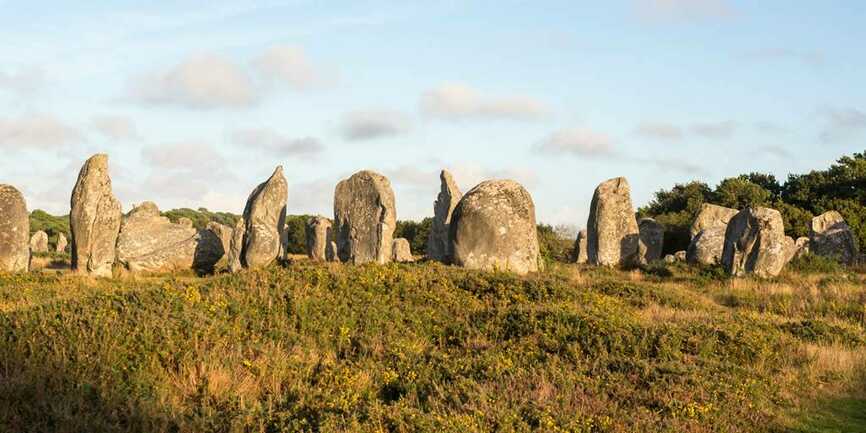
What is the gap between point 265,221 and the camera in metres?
27.8

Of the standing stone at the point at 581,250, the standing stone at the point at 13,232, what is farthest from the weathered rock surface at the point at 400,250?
the standing stone at the point at 13,232

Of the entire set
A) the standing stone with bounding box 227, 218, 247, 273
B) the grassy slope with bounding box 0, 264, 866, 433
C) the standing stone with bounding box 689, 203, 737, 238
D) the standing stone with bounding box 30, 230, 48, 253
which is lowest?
the grassy slope with bounding box 0, 264, 866, 433

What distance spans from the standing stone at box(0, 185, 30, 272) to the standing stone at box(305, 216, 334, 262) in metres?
11.3

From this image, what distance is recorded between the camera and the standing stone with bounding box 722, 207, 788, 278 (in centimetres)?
2636

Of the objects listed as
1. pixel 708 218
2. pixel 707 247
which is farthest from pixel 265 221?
pixel 708 218

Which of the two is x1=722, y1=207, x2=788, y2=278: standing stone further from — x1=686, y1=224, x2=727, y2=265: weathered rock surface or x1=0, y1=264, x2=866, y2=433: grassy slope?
x1=0, y1=264, x2=866, y2=433: grassy slope

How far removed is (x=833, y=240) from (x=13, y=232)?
105ft

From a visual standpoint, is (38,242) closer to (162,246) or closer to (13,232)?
(162,246)

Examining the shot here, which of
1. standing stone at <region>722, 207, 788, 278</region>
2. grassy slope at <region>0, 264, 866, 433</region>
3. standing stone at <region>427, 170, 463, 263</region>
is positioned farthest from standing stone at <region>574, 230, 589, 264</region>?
grassy slope at <region>0, 264, 866, 433</region>

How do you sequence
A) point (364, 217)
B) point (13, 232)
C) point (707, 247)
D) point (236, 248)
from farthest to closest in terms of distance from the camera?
point (707, 247) < point (364, 217) < point (236, 248) < point (13, 232)

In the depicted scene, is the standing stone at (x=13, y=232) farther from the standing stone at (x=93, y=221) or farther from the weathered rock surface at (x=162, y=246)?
the weathered rock surface at (x=162, y=246)

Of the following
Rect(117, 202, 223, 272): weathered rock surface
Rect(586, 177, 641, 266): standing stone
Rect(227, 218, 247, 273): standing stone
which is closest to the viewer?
Rect(227, 218, 247, 273): standing stone

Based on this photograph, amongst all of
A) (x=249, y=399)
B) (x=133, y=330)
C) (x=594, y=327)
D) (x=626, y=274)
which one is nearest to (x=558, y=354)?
(x=594, y=327)

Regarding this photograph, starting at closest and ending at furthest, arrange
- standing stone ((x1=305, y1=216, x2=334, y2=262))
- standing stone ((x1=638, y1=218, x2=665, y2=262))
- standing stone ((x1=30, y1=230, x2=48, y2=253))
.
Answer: standing stone ((x1=305, y1=216, x2=334, y2=262)) → standing stone ((x1=638, y1=218, x2=665, y2=262)) → standing stone ((x1=30, y1=230, x2=48, y2=253))
